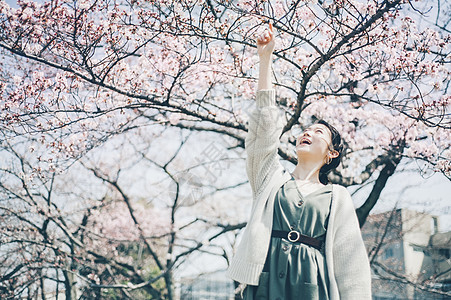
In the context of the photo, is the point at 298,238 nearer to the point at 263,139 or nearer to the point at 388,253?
the point at 263,139

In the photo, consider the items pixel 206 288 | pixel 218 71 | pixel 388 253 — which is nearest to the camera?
pixel 218 71

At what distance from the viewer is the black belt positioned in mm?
1768

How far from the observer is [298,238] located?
5.79 ft

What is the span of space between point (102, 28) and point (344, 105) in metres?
3.81

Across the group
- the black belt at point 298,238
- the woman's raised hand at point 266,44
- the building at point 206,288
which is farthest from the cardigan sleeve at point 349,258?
the building at point 206,288

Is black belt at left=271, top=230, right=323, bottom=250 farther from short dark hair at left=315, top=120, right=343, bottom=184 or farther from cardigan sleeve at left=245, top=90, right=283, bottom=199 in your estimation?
short dark hair at left=315, top=120, right=343, bottom=184

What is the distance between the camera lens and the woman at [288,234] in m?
1.72

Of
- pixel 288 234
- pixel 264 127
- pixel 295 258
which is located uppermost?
pixel 264 127

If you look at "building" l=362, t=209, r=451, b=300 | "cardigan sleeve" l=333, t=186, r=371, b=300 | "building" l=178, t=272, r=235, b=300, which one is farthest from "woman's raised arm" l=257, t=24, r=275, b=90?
"building" l=178, t=272, r=235, b=300

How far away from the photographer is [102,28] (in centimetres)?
356

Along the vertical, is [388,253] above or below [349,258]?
above

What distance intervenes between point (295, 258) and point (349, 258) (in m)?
0.26

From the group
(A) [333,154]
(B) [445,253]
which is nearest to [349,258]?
(A) [333,154]

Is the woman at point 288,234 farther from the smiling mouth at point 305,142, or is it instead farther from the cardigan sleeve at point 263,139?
the smiling mouth at point 305,142
